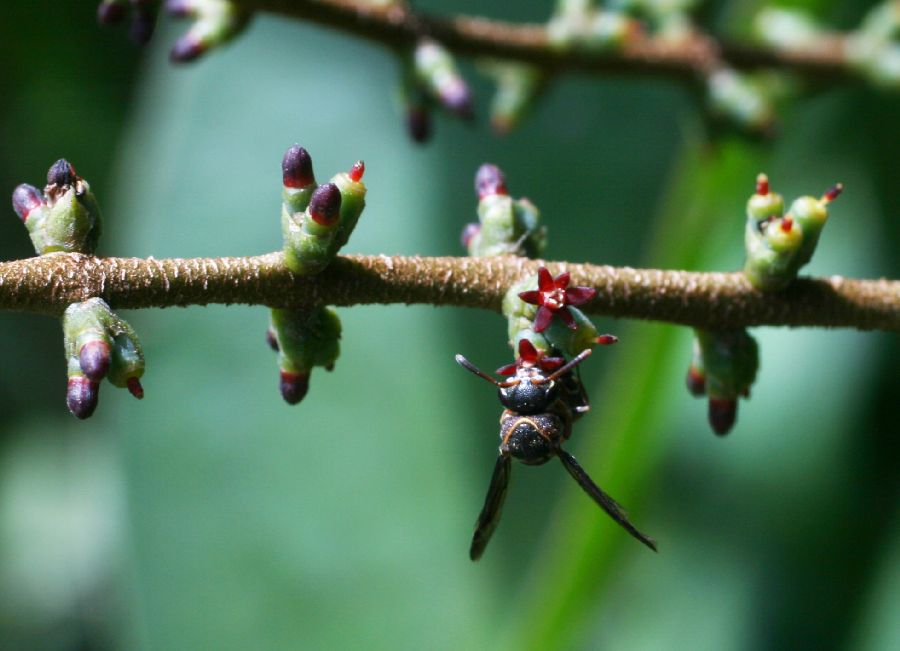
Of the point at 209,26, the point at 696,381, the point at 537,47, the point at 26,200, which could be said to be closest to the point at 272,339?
the point at 26,200

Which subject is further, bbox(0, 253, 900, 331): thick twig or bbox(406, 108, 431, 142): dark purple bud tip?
bbox(406, 108, 431, 142): dark purple bud tip

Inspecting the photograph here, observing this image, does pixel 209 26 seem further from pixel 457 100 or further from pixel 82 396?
pixel 82 396

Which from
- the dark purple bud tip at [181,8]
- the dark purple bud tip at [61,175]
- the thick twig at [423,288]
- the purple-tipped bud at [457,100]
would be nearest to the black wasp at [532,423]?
the thick twig at [423,288]

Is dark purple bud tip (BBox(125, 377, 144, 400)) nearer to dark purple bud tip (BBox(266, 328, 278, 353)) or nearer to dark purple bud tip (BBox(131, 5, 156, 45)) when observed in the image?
dark purple bud tip (BBox(266, 328, 278, 353))

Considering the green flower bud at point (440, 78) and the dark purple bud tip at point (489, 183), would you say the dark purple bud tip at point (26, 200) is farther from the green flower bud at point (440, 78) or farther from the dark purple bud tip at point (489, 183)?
the green flower bud at point (440, 78)

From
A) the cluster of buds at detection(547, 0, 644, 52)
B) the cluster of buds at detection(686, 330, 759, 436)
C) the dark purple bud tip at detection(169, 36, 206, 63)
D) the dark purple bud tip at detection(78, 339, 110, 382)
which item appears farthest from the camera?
the cluster of buds at detection(547, 0, 644, 52)

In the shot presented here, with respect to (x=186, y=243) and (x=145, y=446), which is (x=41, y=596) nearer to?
(x=145, y=446)

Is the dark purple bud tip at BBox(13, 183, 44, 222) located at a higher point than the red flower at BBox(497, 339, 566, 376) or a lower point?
lower

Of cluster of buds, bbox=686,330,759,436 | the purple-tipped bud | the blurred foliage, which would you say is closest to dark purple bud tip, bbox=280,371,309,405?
cluster of buds, bbox=686,330,759,436
